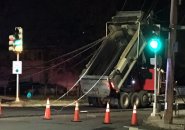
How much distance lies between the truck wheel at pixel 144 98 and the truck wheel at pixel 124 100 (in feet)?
3.91

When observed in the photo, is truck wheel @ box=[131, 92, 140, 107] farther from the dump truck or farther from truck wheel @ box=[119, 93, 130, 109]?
truck wheel @ box=[119, 93, 130, 109]

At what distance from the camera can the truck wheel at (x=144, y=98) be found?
3300 centimetres

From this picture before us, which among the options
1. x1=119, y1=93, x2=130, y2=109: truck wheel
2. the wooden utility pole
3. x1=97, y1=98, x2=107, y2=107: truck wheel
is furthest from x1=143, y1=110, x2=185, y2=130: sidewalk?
x1=97, y1=98, x2=107, y2=107: truck wheel

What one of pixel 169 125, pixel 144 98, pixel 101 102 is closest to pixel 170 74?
pixel 169 125

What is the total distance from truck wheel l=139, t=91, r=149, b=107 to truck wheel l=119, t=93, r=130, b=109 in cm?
119

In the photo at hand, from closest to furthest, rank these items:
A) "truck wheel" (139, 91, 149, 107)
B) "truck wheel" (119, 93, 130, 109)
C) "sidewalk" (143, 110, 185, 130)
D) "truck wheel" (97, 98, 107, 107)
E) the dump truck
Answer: "sidewalk" (143, 110, 185, 130) < the dump truck < "truck wheel" (119, 93, 130, 109) < "truck wheel" (97, 98, 107, 107) < "truck wheel" (139, 91, 149, 107)

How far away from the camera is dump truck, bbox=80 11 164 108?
30.8 meters

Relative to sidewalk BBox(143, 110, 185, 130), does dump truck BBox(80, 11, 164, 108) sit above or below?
above

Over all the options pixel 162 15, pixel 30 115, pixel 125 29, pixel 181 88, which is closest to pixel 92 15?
pixel 162 15

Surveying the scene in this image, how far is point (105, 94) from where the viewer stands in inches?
1216

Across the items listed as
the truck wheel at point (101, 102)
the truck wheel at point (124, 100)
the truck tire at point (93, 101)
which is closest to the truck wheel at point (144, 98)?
the truck wheel at point (124, 100)

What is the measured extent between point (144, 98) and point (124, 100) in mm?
1816

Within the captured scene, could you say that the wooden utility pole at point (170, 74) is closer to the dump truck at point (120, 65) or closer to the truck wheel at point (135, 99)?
the dump truck at point (120, 65)

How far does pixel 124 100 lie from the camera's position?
32062 millimetres
